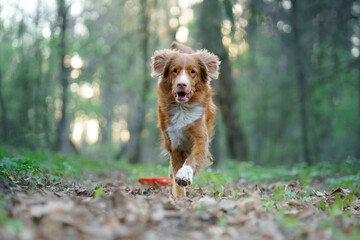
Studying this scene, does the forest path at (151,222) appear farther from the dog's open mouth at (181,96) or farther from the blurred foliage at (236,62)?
the blurred foliage at (236,62)

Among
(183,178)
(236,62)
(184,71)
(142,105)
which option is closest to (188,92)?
(184,71)

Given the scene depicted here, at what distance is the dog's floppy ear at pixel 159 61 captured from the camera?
20.7ft

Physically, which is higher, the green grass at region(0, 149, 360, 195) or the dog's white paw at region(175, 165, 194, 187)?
the dog's white paw at region(175, 165, 194, 187)

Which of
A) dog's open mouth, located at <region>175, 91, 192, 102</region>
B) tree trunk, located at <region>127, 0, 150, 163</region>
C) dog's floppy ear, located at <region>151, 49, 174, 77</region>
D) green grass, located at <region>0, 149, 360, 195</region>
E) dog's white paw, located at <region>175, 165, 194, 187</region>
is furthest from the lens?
tree trunk, located at <region>127, 0, 150, 163</region>

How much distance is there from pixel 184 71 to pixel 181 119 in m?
0.79

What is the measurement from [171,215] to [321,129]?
2291 cm

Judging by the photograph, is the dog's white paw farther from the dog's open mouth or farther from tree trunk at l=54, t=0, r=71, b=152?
tree trunk at l=54, t=0, r=71, b=152

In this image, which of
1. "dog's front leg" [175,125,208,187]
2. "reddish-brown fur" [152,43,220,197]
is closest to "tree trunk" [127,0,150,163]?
"reddish-brown fur" [152,43,220,197]

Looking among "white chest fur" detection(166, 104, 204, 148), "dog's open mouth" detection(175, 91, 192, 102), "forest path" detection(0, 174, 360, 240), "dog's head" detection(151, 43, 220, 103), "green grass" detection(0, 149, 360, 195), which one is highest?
"dog's head" detection(151, 43, 220, 103)

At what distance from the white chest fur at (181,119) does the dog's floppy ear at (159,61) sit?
0.72m

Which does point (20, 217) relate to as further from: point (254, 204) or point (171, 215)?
point (254, 204)

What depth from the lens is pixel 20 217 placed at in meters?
2.56

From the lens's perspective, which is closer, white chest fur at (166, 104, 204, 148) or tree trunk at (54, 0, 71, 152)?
white chest fur at (166, 104, 204, 148)

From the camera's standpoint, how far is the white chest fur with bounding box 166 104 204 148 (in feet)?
19.2
